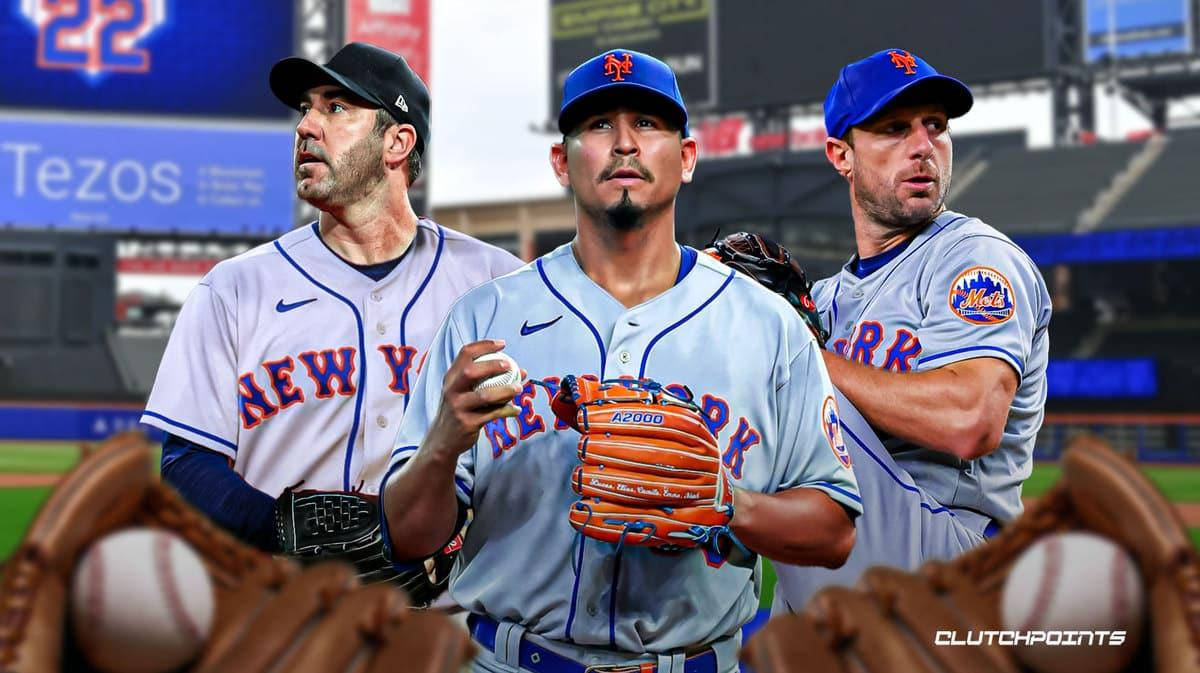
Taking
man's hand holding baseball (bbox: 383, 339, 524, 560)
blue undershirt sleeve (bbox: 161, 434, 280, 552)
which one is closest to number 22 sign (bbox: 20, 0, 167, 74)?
blue undershirt sleeve (bbox: 161, 434, 280, 552)

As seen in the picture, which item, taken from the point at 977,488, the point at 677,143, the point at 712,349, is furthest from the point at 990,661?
the point at 977,488

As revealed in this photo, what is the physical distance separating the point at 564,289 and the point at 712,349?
0.77 feet

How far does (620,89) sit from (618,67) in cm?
4

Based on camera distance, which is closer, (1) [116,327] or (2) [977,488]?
(2) [977,488]

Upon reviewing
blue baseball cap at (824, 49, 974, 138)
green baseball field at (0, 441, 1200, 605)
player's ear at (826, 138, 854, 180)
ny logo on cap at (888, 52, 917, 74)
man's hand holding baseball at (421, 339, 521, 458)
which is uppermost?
ny logo on cap at (888, 52, 917, 74)

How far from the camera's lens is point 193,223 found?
20578mm

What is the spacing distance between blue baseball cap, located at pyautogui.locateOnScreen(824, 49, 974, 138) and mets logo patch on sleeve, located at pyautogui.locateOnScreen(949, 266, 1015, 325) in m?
0.34

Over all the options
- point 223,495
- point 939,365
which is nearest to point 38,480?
point 223,495

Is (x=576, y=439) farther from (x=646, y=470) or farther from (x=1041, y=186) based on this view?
(x=1041, y=186)

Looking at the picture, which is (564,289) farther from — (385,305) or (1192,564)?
(1192,564)

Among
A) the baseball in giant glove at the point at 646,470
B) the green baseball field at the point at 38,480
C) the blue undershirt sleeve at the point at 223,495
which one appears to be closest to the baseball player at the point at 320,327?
the blue undershirt sleeve at the point at 223,495

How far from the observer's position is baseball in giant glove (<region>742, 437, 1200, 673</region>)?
87 centimetres

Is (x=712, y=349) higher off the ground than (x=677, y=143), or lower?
lower
